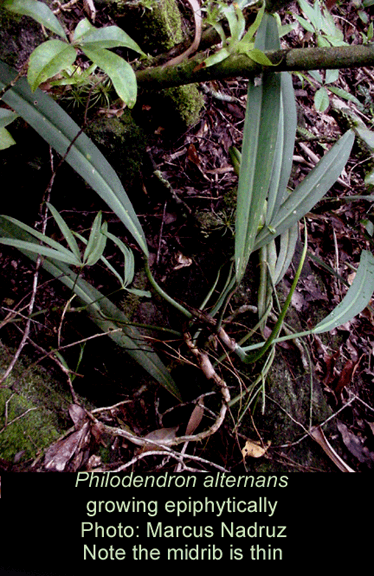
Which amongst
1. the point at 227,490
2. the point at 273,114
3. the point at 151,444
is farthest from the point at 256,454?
the point at 273,114

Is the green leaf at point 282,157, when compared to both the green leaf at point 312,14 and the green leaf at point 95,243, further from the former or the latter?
the green leaf at point 95,243

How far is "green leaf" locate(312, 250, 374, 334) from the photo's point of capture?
37.1 inches

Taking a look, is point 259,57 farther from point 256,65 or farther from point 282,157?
point 282,157

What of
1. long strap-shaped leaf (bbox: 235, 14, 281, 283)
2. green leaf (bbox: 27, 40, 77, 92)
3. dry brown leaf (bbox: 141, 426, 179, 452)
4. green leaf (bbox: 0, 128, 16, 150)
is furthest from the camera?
dry brown leaf (bbox: 141, 426, 179, 452)

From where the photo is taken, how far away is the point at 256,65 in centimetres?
69

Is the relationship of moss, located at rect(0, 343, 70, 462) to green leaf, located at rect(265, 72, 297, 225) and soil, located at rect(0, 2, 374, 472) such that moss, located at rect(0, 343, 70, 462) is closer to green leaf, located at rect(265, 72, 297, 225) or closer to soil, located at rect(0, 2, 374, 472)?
soil, located at rect(0, 2, 374, 472)

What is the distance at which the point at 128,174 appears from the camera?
1.03 metres

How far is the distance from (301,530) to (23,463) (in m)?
0.61

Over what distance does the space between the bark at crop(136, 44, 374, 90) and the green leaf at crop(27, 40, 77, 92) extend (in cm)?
27

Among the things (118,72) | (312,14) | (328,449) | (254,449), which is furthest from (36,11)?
(328,449)

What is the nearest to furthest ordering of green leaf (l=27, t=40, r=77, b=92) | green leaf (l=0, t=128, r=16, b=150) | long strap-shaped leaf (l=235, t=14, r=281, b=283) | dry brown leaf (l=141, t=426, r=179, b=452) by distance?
green leaf (l=27, t=40, r=77, b=92) → green leaf (l=0, t=128, r=16, b=150) → long strap-shaped leaf (l=235, t=14, r=281, b=283) → dry brown leaf (l=141, t=426, r=179, b=452)

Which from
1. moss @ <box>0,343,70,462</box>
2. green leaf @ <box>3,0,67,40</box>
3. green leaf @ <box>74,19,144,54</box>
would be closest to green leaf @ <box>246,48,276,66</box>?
green leaf @ <box>74,19,144,54</box>

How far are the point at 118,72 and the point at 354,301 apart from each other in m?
0.80

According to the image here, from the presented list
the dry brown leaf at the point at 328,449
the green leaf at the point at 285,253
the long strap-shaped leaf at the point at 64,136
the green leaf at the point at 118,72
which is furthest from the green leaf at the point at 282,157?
the dry brown leaf at the point at 328,449
